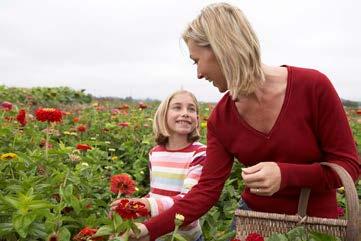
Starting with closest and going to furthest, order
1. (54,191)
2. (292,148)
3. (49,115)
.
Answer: (292,148) → (54,191) → (49,115)

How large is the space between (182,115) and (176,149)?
7.4 inches

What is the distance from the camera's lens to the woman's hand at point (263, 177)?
177cm

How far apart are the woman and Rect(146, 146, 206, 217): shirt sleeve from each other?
43 cm

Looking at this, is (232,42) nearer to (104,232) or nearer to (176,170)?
(104,232)

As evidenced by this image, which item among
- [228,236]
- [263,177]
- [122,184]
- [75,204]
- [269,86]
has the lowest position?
[228,236]

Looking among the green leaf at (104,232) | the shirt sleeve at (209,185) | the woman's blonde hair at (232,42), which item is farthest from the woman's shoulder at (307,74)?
the green leaf at (104,232)

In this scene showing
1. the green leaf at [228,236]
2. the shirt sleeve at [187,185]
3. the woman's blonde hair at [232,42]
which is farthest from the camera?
the shirt sleeve at [187,185]

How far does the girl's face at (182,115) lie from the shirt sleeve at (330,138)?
45.7 inches

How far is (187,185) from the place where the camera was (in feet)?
9.45

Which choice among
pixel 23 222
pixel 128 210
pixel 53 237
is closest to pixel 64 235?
pixel 53 237

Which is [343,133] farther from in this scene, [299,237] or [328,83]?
[299,237]

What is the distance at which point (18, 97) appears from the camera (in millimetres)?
10844

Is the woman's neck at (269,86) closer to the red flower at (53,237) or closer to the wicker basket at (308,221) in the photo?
the wicker basket at (308,221)

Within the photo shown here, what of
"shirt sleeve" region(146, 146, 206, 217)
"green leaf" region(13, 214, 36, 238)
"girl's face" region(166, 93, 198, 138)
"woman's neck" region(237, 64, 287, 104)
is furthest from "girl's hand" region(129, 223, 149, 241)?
"girl's face" region(166, 93, 198, 138)
